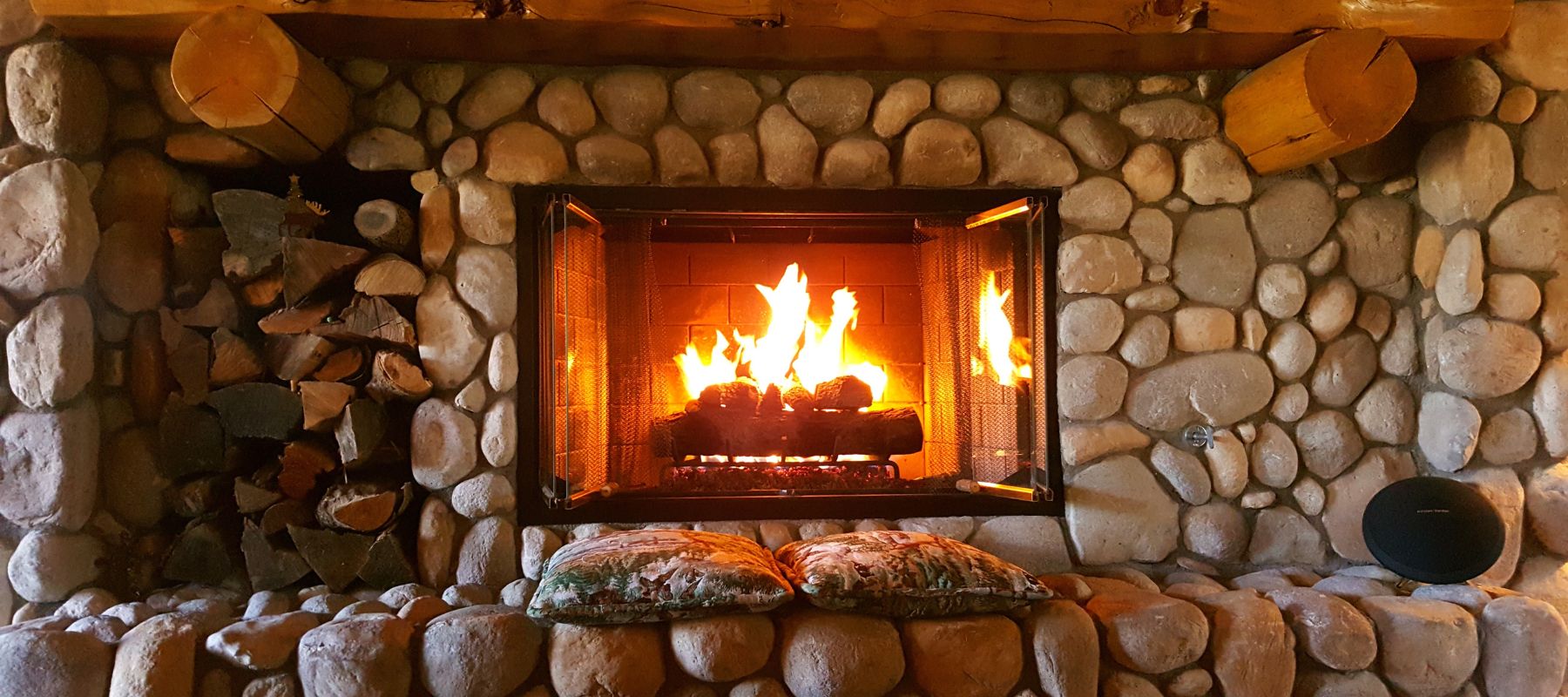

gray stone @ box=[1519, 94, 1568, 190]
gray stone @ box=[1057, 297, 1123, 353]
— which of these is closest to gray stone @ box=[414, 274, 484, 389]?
gray stone @ box=[1057, 297, 1123, 353]

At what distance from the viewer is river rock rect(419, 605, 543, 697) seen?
1.77m

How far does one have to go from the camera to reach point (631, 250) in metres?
2.41

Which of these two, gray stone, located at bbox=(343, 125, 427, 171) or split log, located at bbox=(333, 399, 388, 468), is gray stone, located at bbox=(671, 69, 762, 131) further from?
split log, located at bbox=(333, 399, 388, 468)

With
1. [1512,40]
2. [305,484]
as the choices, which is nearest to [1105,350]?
[1512,40]

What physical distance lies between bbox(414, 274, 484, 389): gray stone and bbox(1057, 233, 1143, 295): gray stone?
1474mm

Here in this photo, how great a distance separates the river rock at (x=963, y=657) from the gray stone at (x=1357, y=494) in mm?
1030

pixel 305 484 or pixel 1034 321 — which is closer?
pixel 305 484

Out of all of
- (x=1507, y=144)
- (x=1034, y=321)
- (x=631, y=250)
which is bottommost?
(x=1034, y=321)

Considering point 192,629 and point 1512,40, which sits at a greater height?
point 1512,40

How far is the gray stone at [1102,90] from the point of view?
2410 millimetres

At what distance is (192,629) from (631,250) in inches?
48.3

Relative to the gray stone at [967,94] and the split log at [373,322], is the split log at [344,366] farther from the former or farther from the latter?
the gray stone at [967,94]

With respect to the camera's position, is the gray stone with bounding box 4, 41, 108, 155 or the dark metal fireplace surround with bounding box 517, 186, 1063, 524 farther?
the dark metal fireplace surround with bounding box 517, 186, 1063, 524

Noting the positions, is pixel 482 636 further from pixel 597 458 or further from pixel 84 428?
pixel 84 428
